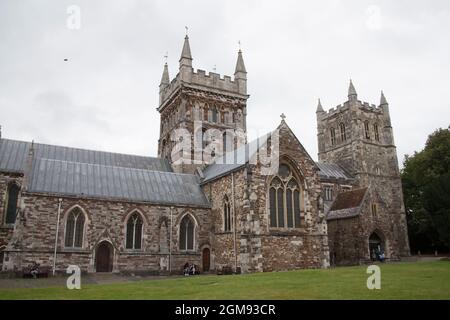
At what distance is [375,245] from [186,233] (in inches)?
638

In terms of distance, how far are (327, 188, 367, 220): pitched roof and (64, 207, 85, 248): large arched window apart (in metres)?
21.9

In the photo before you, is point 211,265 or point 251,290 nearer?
point 251,290

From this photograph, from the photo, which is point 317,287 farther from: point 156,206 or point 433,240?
point 433,240

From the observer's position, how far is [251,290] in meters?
13.7

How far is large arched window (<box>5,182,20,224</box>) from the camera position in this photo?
29495mm

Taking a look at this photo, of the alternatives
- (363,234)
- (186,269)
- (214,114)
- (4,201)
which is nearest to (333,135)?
(214,114)

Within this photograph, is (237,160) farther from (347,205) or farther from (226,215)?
(347,205)

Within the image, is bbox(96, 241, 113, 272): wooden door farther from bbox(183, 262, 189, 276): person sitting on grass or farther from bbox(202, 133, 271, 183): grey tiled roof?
bbox(202, 133, 271, 183): grey tiled roof

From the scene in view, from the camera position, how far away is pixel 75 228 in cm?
2611

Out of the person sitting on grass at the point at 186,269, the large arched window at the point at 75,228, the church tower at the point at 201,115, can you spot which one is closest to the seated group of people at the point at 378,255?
the person sitting on grass at the point at 186,269

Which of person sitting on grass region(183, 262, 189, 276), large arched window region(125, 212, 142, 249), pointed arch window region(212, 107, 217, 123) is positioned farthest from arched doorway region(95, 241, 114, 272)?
pointed arch window region(212, 107, 217, 123)

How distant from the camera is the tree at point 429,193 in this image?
3092 cm
